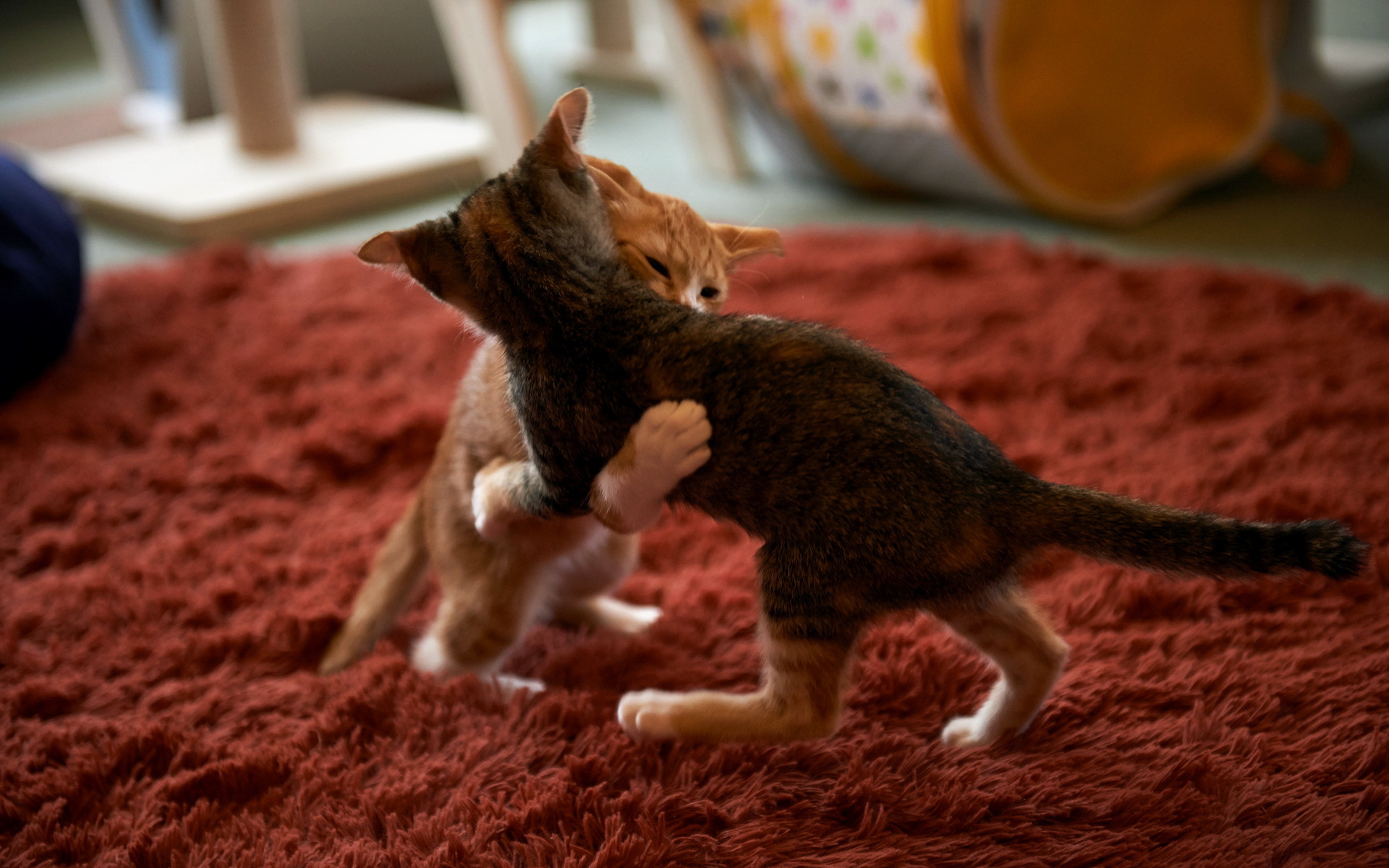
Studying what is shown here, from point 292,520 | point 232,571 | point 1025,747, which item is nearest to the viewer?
point 1025,747

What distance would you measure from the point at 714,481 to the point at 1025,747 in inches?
15.7

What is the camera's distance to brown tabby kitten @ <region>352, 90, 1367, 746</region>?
0.83 m

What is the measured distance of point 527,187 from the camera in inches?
38.2

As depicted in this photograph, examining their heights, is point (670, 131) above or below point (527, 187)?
below

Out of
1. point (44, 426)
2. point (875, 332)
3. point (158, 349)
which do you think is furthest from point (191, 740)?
point (875, 332)

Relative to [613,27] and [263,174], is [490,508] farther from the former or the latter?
[613,27]

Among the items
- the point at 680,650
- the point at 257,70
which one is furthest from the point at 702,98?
the point at 680,650

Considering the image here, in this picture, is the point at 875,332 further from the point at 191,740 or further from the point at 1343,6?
the point at 1343,6

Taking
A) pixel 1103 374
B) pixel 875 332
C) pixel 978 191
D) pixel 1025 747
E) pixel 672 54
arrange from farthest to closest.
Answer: pixel 672 54
pixel 978 191
pixel 875 332
pixel 1103 374
pixel 1025 747

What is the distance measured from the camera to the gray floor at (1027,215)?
2.24 m

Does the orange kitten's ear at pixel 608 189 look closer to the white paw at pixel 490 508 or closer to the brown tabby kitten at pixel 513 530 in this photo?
the brown tabby kitten at pixel 513 530

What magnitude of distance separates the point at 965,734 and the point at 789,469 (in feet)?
1.18

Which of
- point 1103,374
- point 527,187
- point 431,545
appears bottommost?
point 1103,374

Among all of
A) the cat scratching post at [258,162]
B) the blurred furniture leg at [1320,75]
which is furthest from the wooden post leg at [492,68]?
the blurred furniture leg at [1320,75]
